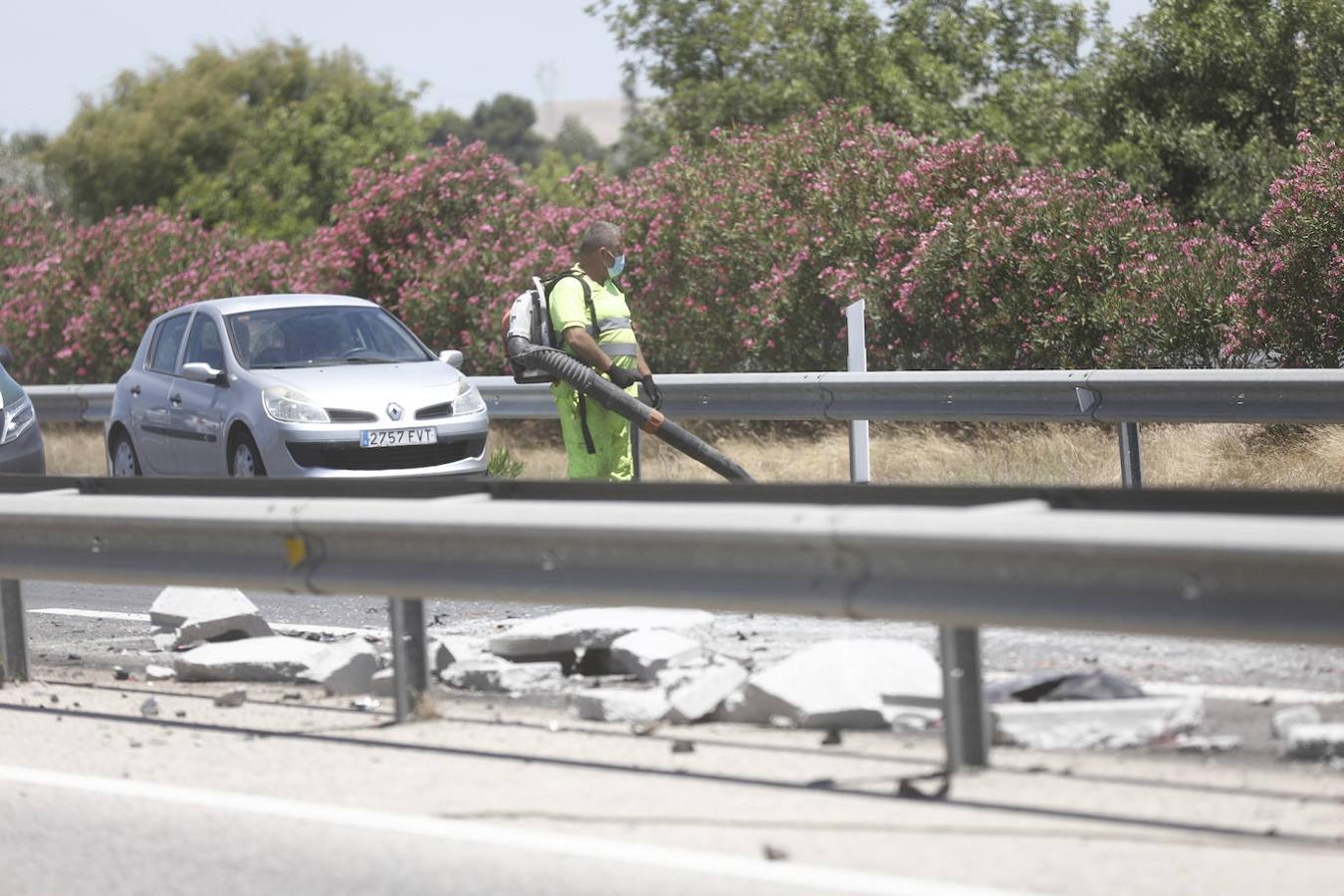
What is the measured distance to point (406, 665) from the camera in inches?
269

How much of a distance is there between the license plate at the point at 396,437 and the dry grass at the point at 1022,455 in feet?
8.83

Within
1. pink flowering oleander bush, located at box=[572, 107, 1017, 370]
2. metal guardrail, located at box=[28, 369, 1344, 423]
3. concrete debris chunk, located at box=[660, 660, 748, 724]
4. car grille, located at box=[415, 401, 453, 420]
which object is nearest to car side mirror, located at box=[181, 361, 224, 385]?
car grille, located at box=[415, 401, 453, 420]

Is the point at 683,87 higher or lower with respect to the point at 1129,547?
higher

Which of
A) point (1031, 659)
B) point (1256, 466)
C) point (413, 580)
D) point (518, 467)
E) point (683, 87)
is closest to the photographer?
point (413, 580)

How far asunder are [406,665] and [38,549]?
1590 millimetres

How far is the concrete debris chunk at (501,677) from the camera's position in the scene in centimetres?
745

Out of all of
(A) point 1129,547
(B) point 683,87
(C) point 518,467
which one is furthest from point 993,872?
(B) point 683,87

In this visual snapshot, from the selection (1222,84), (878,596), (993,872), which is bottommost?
(993,872)

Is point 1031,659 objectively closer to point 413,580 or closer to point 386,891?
point 413,580

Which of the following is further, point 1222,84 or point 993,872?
point 1222,84

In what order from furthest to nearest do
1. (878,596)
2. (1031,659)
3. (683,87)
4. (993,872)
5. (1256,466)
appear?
1. (683,87)
2. (1256,466)
3. (1031,659)
4. (878,596)
5. (993,872)

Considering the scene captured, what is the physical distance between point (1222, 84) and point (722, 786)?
675 inches

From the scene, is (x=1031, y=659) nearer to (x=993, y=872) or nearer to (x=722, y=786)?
(x=722, y=786)

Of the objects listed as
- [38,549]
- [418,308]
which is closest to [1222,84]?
[418,308]
